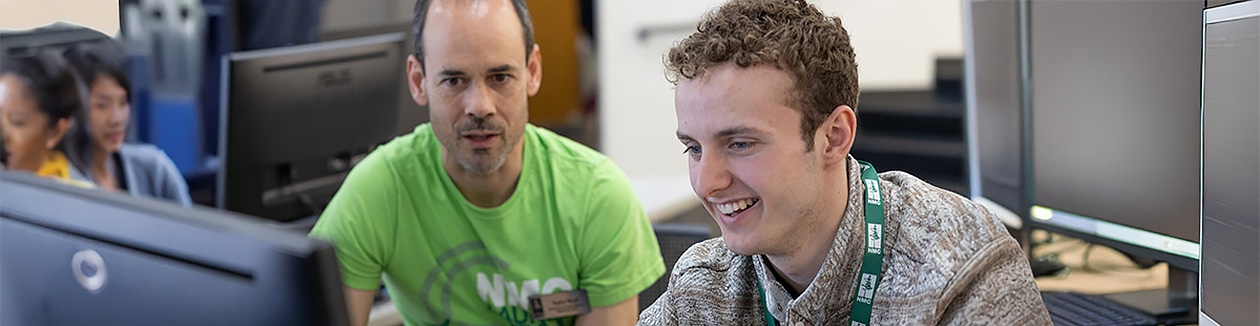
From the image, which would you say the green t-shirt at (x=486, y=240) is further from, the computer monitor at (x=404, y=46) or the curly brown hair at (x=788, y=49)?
the curly brown hair at (x=788, y=49)

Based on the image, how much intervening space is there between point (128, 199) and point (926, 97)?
10.9 ft

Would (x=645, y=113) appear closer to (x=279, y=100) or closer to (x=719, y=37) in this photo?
(x=279, y=100)

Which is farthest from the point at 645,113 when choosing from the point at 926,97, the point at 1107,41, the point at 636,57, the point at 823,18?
the point at 823,18

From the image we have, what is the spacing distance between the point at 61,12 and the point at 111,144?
66.5 inches

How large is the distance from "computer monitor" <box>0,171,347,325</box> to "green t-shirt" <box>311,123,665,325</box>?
A: 0.95m

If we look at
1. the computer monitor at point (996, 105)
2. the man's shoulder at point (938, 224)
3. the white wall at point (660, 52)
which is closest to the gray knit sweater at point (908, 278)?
the man's shoulder at point (938, 224)

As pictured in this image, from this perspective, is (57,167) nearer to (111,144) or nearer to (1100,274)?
(111,144)

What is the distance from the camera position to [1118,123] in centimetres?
170

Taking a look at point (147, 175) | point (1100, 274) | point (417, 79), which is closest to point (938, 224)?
point (417, 79)

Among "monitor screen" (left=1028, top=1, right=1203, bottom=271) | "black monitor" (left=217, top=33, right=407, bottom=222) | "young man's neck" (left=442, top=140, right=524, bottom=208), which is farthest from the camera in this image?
"black monitor" (left=217, top=33, right=407, bottom=222)

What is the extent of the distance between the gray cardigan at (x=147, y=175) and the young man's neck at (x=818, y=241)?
2.10 metres

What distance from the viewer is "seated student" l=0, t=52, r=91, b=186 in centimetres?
258

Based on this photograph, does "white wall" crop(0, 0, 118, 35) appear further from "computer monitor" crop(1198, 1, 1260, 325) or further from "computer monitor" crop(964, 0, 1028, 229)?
"computer monitor" crop(964, 0, 1028, 229)

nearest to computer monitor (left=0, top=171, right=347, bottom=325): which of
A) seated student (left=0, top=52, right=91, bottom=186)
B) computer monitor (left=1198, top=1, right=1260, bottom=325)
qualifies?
computer monitor (left=1198, top=1, right=1260, bottom=325)
